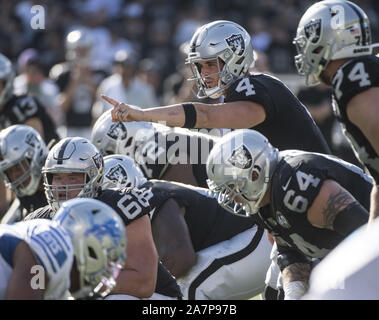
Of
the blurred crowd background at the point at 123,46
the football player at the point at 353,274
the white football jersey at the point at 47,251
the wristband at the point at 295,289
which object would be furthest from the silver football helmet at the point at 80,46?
the football player at the point at 353,274

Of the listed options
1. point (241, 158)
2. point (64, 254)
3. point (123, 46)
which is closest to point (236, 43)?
point (241, 158)

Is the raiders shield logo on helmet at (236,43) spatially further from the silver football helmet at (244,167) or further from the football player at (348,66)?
the silver football helmet at (244,167)

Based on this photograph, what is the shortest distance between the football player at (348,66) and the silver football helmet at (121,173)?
1.33 meters

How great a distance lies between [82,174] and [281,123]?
4.09 feet

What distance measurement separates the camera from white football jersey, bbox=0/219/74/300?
3.33 m

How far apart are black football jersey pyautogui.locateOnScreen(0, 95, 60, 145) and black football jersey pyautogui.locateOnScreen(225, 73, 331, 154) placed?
2564 millimetres

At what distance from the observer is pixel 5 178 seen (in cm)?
593

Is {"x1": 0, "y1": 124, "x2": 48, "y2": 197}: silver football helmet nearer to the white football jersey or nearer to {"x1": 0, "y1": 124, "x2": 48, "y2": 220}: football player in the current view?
{"x1": 0, "y1": 124, "x2": 48, "y2": 220}: football player

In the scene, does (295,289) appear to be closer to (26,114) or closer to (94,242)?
(94,242)

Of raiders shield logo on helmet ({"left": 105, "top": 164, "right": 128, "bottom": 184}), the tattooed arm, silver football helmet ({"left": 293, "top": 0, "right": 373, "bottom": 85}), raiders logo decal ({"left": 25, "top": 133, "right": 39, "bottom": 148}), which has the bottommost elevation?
raiders shield logo on helmet ({"left": 105, "top": 164, "right": 128, "bottom": 184})

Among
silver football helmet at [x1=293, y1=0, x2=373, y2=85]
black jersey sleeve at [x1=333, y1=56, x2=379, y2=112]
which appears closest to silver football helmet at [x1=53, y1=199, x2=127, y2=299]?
black jersey sleeve at [x1=333, y1=56, x2=379, y2=112]

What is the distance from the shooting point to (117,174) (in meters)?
5.49

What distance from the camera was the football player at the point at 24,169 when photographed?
5820 mm
